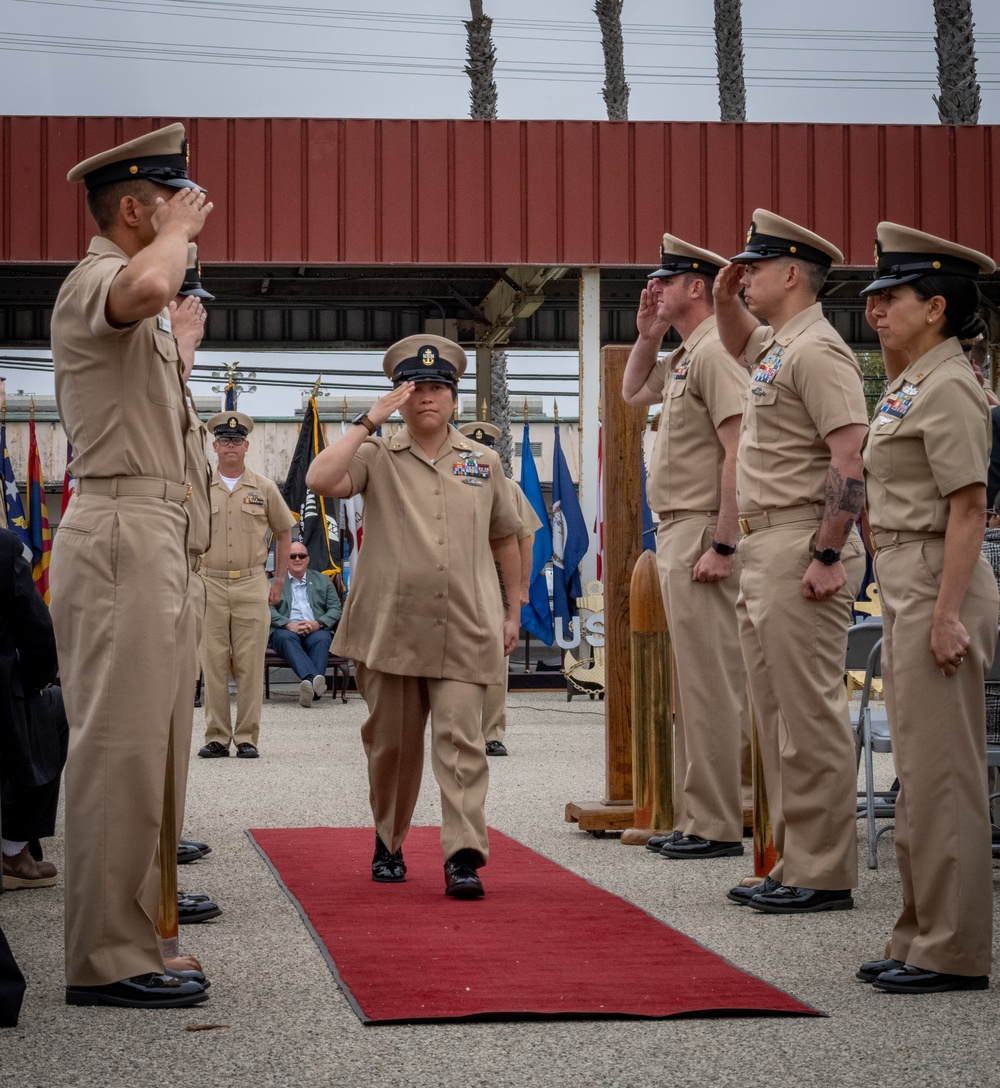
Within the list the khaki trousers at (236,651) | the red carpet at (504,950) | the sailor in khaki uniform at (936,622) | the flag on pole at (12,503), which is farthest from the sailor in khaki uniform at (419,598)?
the flag on pole at (12,503)

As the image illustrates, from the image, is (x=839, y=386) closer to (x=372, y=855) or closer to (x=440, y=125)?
(x=372, y=855)

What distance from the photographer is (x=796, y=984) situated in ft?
14.8

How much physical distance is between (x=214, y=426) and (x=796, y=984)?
25.6 ft

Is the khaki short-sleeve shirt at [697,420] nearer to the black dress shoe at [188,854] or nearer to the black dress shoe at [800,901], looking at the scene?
the black dress shoe at [800,901]

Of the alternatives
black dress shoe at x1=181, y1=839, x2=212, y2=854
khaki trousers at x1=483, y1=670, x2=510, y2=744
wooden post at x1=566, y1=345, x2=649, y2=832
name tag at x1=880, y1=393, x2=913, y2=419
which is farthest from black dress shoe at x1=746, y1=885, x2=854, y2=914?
khaki trousers at x1=483, y1=670, x2=510, y2=744

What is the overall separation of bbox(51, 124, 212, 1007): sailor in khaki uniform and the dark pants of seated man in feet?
37.3

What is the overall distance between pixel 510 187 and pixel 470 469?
37.4 ft

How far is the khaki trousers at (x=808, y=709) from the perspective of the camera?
18.5 feet

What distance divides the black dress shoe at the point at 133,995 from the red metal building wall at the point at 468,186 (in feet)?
44.1

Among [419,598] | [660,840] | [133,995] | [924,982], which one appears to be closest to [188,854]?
[419,598]

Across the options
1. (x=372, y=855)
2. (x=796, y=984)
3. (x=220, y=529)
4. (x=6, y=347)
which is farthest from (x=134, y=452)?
(x=6, y=347)

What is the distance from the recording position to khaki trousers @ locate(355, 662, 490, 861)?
19.4ft

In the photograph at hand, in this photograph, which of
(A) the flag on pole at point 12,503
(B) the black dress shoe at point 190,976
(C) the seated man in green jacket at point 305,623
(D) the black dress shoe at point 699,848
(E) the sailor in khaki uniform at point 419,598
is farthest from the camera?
(A) the flag on pole at point 12,503

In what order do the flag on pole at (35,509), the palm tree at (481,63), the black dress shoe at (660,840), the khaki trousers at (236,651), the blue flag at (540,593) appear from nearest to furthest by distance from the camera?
1. the black dress shoe at (660,840)
2. the khaki trousers at (236,651)
3. the blue flag at (540,593)
4. the flag on pole at (35,509)
5. the palm tree at (481,63)
